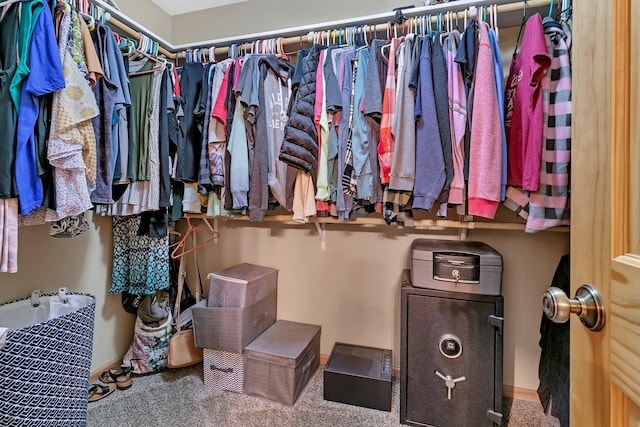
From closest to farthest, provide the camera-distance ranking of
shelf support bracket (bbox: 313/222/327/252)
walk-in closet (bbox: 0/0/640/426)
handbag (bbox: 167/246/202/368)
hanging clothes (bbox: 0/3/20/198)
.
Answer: hanging clothes (bbox: 0/3/20/198) < walk-in closet (bbox: 0/0/640/426) < handbag (bbox: 167/246/202/368) < shelf support bracket (bbox: 313/222/327/252)

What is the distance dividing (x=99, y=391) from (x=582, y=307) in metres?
2.07

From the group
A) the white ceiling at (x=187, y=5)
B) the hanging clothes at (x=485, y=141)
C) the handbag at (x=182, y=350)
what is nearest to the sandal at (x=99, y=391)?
the handbag at (x=182, y=350)

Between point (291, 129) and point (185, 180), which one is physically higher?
point (291, 129)

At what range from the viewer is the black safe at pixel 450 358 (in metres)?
1.30

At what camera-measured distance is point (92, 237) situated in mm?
1721

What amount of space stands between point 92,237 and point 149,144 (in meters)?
0.69

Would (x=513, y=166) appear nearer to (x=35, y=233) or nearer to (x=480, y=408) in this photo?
(x=480, y=408)

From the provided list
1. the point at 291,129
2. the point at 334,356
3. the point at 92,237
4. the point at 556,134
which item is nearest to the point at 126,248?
the point at 92,237

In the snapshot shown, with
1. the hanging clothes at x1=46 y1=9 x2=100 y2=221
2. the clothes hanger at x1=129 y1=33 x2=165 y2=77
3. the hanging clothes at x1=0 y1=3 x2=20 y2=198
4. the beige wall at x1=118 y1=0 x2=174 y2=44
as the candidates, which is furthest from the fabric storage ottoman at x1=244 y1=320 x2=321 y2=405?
the beige wall at x1=118 y1=0 x2=174 y2=44

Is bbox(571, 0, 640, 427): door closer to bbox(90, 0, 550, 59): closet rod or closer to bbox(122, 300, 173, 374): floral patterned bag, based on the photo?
bbox(90, 0, 550, 59): closet rod

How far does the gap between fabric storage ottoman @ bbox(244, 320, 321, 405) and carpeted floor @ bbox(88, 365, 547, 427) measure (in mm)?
49

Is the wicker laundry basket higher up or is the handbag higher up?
the wicker laundry basket

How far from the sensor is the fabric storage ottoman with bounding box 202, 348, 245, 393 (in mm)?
1643

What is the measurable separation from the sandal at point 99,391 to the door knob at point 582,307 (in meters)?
2.01
